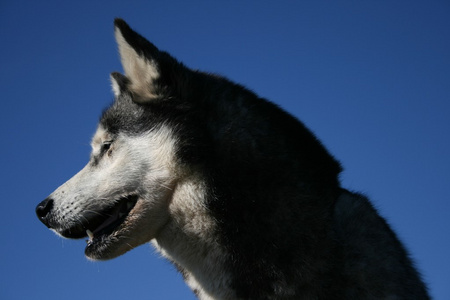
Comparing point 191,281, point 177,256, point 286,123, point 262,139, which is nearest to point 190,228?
point 177,256

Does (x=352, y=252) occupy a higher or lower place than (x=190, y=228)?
higher

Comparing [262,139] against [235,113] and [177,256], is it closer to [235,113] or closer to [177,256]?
[235,113]

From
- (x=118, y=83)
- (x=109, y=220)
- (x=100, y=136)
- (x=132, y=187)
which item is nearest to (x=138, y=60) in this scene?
(x=118, y=83)

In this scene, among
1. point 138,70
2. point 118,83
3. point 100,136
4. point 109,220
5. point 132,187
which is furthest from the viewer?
point 118,83

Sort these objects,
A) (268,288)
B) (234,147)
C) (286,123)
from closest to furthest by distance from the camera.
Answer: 1. (268,288)
2. (234,147)
3. (286,123)

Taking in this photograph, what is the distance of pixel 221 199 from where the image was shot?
13.2 feet

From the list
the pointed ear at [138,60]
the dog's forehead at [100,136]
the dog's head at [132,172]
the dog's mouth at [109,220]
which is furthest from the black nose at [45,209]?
the pointed ear at [138,60]

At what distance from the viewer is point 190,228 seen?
4.17 meters

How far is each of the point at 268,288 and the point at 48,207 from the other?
218cm

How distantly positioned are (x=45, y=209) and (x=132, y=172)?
0.92 m

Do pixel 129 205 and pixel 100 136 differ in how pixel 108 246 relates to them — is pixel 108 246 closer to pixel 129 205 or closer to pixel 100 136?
pixel 129 205

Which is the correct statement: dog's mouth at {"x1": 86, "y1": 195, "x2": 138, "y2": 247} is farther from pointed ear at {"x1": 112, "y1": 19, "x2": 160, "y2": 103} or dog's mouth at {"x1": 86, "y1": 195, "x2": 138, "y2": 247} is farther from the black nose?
pointed ear at {"x1": 112, "y1": 19, "x2": 160, "y2": 103}

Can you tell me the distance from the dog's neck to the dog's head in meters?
0.13

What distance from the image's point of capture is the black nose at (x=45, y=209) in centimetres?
452
